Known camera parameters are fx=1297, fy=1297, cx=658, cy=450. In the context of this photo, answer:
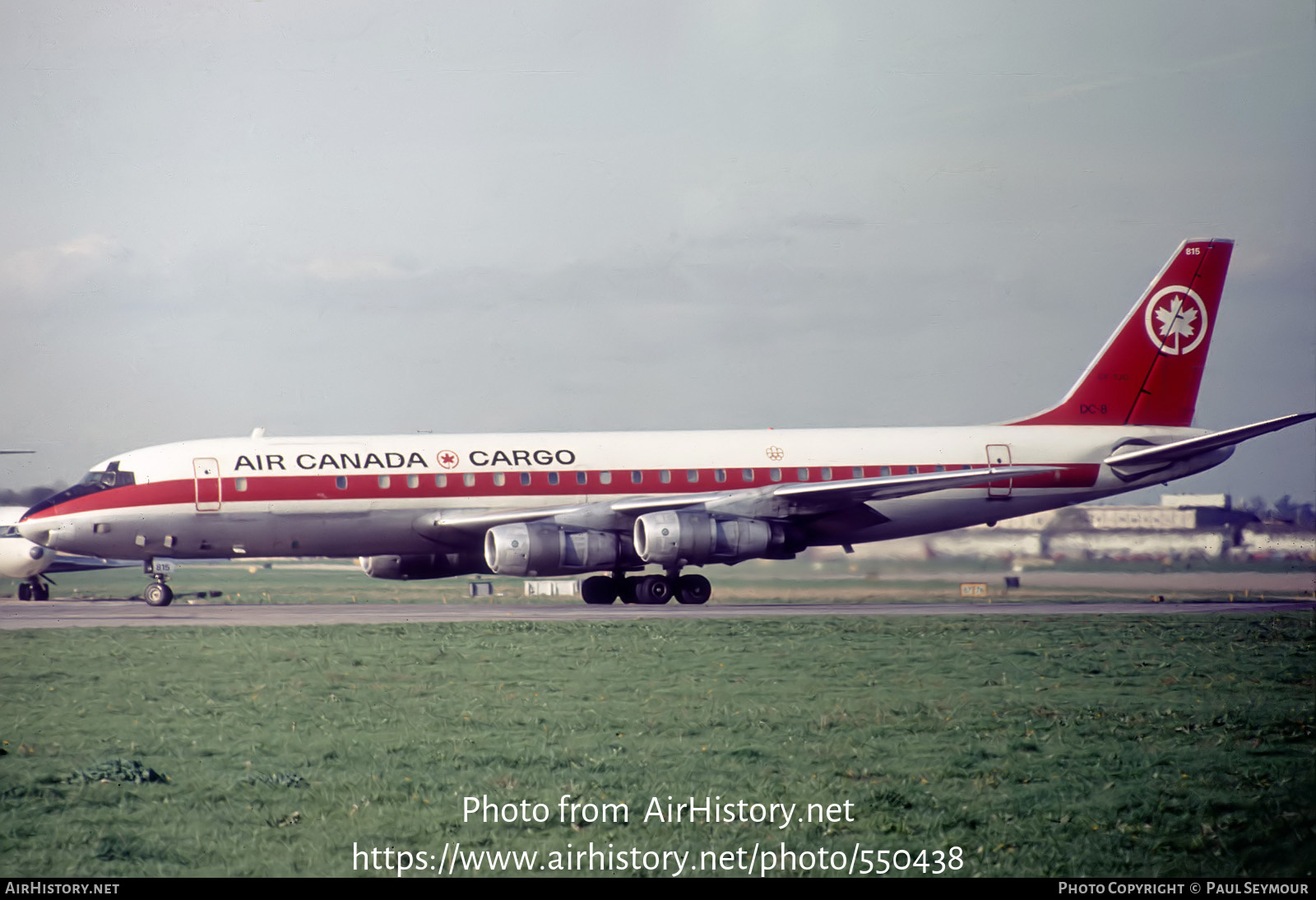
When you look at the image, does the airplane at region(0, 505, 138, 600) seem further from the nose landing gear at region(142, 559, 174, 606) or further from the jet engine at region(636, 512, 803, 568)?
the jet engine at region(636, 512, 803, 568)

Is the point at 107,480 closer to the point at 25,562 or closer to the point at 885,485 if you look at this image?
the point at 25,562

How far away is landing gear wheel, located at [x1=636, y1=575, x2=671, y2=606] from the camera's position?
30203 millimetres

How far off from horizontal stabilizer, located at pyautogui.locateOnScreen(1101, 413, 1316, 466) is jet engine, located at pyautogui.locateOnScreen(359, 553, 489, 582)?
16.3 metres

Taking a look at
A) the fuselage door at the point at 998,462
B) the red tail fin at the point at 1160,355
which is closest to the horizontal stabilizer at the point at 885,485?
the fuselage door at the point at 998,462

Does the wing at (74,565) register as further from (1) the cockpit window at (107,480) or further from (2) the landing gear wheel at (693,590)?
(2) the landing gear wheel at (693,590)

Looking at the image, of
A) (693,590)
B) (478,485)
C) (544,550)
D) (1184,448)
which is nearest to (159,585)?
(478,485)

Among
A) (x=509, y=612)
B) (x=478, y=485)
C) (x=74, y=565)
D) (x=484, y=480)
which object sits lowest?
(x=509, y=612)

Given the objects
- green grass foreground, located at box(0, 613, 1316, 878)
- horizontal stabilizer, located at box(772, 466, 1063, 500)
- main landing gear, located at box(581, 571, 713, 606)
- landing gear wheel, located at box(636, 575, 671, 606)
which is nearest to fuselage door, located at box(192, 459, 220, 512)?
main landing gear, located at box(581, 571, 713, 606)

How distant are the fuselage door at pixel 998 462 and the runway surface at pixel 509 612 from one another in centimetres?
432

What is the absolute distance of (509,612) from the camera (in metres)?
28.2

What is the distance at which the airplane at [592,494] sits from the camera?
2962cm

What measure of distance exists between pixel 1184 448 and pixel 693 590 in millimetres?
12777

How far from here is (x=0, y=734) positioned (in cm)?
1212

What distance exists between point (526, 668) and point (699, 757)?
6.11 m
